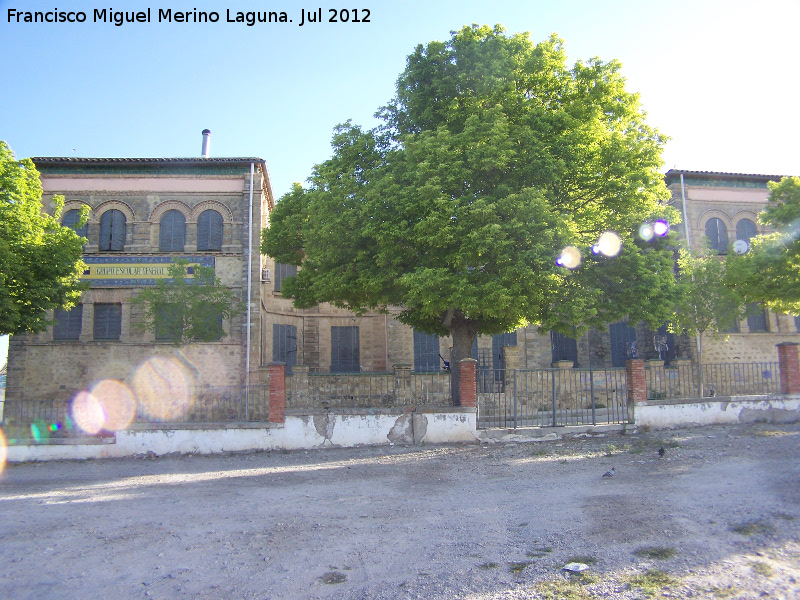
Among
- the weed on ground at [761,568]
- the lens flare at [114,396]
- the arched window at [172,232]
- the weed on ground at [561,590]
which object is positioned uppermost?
the arched window at [172,232]

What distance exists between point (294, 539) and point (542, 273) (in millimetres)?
7114

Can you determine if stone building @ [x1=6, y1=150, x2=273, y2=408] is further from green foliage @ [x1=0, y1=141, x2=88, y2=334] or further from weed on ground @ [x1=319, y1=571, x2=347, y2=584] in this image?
weed on ground @ [x1=319, y1=571, x2=347, y2=584]

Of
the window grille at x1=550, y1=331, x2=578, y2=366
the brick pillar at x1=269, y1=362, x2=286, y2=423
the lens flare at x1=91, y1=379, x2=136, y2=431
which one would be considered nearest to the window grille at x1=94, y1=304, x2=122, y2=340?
the lens flare at x1=91, y1=379, x2=136, y2=431

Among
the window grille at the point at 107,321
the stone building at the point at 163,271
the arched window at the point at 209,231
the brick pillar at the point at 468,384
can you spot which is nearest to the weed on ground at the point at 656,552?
the brick pillar at the point at 468,384

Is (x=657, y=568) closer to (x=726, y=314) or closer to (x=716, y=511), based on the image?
(x=716, y=511)

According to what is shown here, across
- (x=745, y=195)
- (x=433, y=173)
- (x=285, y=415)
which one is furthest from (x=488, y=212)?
(x=745, y=195)

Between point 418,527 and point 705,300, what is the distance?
14330 mm

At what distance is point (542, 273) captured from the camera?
36.1 feet

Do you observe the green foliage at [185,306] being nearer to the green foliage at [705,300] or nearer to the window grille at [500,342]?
the window grille at [500,342]

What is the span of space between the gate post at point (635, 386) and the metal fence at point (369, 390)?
4.17 metres

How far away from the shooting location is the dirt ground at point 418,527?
4680mm

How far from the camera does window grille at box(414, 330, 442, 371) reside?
2180 cm

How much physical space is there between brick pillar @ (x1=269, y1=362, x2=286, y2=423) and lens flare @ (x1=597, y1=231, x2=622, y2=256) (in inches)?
298

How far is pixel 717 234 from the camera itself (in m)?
21.7
